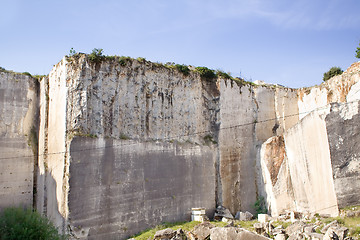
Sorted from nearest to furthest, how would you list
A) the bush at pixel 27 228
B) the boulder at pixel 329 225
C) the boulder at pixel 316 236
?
the boulder at pixel 316 236 → the boulder at pixel 329 225 → the bush at pixel 27 228

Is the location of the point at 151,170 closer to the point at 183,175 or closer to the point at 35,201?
the point at 183,175

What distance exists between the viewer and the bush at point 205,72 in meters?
16.6

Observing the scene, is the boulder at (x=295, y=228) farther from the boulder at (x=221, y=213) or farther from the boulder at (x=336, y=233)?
the boulder at (x=221, y=213)

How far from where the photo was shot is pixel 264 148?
1648 centimetres

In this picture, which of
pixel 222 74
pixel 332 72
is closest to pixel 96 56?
pixel 222 74

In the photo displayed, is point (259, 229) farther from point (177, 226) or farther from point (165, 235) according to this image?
point (177, 226)

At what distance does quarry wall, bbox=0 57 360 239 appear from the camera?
12.6 m

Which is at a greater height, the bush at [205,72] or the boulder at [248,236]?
the bush at [205,72]

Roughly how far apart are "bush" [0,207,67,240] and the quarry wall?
2.17 feet

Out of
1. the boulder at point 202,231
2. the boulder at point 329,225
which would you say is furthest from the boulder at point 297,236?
the boulder at point 202,231

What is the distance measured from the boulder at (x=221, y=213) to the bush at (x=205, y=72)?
223 inches

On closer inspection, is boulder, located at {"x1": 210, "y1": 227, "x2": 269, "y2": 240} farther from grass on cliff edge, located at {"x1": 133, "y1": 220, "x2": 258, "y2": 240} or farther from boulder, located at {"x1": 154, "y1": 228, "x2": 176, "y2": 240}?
grass on cliff edge, located at {"x1": 133, "y1": 220, "x2": 258, "y2": 240}

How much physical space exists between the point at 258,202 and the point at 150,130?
19.0 ft

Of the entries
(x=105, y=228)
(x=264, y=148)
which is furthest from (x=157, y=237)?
(x=264, y=148)
